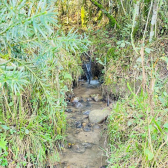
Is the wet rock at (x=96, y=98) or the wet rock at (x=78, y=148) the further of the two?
the wet rock at (x=96, y=98)

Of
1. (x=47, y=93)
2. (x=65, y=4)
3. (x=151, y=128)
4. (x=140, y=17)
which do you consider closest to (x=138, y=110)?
(x=151, y=128)

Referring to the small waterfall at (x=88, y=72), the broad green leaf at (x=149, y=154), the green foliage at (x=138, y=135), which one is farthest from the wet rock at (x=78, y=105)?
the broad green leaf at (x=149, y=154)

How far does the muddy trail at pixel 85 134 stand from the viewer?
2.33 metres

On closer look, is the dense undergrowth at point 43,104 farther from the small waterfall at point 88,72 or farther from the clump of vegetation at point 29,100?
the small waterfall at point 88,72

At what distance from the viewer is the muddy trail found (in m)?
2.33

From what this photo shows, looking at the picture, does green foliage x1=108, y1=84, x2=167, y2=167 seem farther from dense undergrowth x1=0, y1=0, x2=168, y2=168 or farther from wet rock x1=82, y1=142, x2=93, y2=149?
wet rock x1=82, y1=142, x2=93, y2=149

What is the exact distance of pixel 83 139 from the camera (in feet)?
9.21

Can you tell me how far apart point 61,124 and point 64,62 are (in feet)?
5.70

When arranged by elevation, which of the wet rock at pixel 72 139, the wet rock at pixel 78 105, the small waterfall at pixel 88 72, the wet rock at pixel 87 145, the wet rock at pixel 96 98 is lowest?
the wet rock at pixel 87 145

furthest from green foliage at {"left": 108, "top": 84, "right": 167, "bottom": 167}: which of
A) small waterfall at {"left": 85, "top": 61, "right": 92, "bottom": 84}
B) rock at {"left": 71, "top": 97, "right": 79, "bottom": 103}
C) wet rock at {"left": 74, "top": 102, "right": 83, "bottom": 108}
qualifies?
small waterfall at {"left": 85, "top": 61, "right": 92, "bottom": 84}

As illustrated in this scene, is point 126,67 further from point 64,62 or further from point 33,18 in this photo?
point 33,18

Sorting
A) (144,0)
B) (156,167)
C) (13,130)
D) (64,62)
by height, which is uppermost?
(144,0)

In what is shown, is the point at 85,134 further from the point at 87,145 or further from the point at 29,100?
the point at 29,100

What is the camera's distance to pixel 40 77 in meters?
1.54
